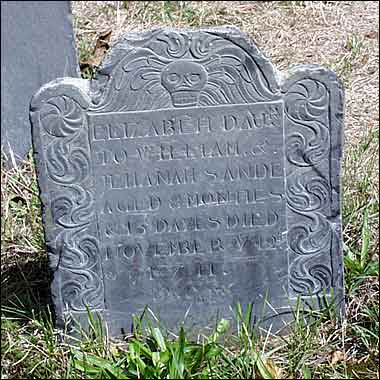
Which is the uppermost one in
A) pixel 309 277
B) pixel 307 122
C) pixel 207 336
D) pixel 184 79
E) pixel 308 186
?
pixel 184 79

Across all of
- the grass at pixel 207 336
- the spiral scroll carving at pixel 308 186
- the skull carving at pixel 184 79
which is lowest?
the grass at pixel 207 336

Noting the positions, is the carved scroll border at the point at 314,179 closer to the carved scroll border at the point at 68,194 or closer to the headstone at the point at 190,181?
the headstone at the point at 190,181

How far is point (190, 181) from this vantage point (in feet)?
11.2

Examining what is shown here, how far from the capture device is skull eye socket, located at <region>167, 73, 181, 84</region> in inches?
128

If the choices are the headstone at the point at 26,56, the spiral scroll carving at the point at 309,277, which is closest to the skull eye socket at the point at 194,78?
the spiral scroll carving at the point at 309,277

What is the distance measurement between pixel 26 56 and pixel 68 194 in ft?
5.70

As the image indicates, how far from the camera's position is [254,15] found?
651cm

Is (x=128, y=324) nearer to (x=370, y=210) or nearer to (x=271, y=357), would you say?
(x=271, y=357)

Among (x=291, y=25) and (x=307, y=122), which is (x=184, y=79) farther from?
(x=291, y=25)

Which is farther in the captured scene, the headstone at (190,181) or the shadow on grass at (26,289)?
the shadow on grass at (26,289)

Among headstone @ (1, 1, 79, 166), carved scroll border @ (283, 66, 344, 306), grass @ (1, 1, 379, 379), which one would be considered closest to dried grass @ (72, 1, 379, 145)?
grass @ (1, 1, 379, 379)

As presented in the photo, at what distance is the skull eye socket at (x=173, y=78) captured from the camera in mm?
3262

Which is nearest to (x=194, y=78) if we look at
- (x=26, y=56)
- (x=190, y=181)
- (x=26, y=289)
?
(x=190, y=181)

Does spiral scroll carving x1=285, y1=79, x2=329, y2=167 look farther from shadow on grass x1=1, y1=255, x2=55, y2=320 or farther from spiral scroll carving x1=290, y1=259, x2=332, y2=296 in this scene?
shadow on grass x1=1, y1=255, x2=55, y2=320
